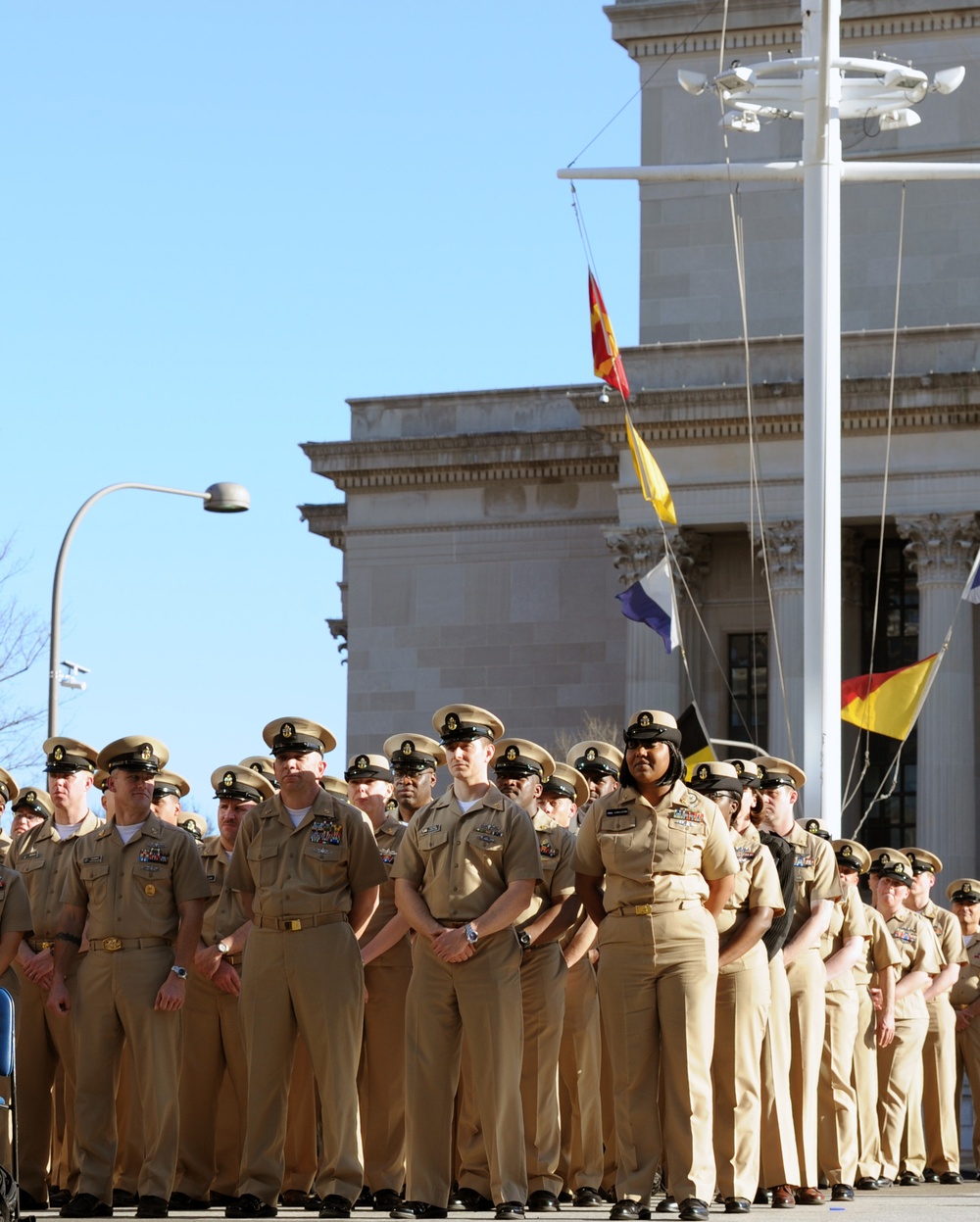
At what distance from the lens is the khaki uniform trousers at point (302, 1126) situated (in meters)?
13.5

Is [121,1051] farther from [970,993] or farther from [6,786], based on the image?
[970,993]

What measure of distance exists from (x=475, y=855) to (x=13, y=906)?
2421 millimetres

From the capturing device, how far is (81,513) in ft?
80.6

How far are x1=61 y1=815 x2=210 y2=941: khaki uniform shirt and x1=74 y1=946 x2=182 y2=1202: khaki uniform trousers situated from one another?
14 cm

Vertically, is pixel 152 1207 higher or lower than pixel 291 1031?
lower

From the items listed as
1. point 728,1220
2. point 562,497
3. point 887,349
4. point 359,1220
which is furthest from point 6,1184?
point 562,497

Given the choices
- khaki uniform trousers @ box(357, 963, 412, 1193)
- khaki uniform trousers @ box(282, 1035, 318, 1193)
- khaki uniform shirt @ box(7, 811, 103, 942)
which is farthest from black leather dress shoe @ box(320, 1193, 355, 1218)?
khaki uniform shirt @ box(7, 811, 103, 942)

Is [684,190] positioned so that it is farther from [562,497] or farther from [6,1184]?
[6,1184]

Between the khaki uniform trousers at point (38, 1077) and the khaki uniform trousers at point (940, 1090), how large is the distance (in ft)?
23.7

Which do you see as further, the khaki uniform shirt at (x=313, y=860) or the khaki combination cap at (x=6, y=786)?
the khaki combination cap at (x=6, y=786)

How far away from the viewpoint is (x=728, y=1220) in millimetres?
11719

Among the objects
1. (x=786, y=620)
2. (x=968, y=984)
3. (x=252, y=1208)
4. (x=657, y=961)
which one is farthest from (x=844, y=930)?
(x=786, y=620)

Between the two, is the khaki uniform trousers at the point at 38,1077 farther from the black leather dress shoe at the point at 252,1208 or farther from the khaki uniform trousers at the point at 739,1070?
the khaki uniform trousers at the point at 739,1070

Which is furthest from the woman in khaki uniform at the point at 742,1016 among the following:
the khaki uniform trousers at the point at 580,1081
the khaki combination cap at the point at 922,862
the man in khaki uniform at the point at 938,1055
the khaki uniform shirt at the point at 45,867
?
the khaki combination cap at the point at 922,862
